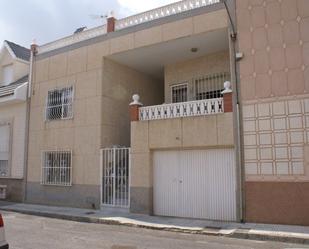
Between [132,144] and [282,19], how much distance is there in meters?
6.31

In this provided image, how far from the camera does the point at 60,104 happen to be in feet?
48.5

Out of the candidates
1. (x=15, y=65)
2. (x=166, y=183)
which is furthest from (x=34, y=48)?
(x=166, y=183)

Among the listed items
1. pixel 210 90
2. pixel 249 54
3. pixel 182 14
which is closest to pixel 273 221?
pixel 249 54

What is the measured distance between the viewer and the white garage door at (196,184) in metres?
10.6

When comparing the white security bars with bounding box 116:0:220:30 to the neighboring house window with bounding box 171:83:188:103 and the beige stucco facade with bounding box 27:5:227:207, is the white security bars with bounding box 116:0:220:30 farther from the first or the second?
the neighboring house window with bounding box 171:83:188:103

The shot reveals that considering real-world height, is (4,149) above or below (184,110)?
below

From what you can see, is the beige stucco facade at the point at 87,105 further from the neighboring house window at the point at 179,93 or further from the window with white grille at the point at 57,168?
the neighboring house window at the point at 179,93

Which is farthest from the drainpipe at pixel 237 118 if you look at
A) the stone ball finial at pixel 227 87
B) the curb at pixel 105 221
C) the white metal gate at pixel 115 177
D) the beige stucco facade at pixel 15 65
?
the beige stucco facade at pixel 15 65

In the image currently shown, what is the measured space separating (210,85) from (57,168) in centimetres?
726

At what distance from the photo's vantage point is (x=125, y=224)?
1042 cm

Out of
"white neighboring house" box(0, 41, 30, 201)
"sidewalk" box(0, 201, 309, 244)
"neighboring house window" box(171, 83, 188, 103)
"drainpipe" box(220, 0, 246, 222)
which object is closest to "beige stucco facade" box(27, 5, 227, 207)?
"white neighboring house" box(0, 41, 30, 201)

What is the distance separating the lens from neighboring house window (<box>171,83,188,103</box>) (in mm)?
14211

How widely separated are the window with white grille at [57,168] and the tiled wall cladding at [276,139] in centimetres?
744

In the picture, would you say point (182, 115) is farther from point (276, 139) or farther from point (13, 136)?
point (13, 136)
